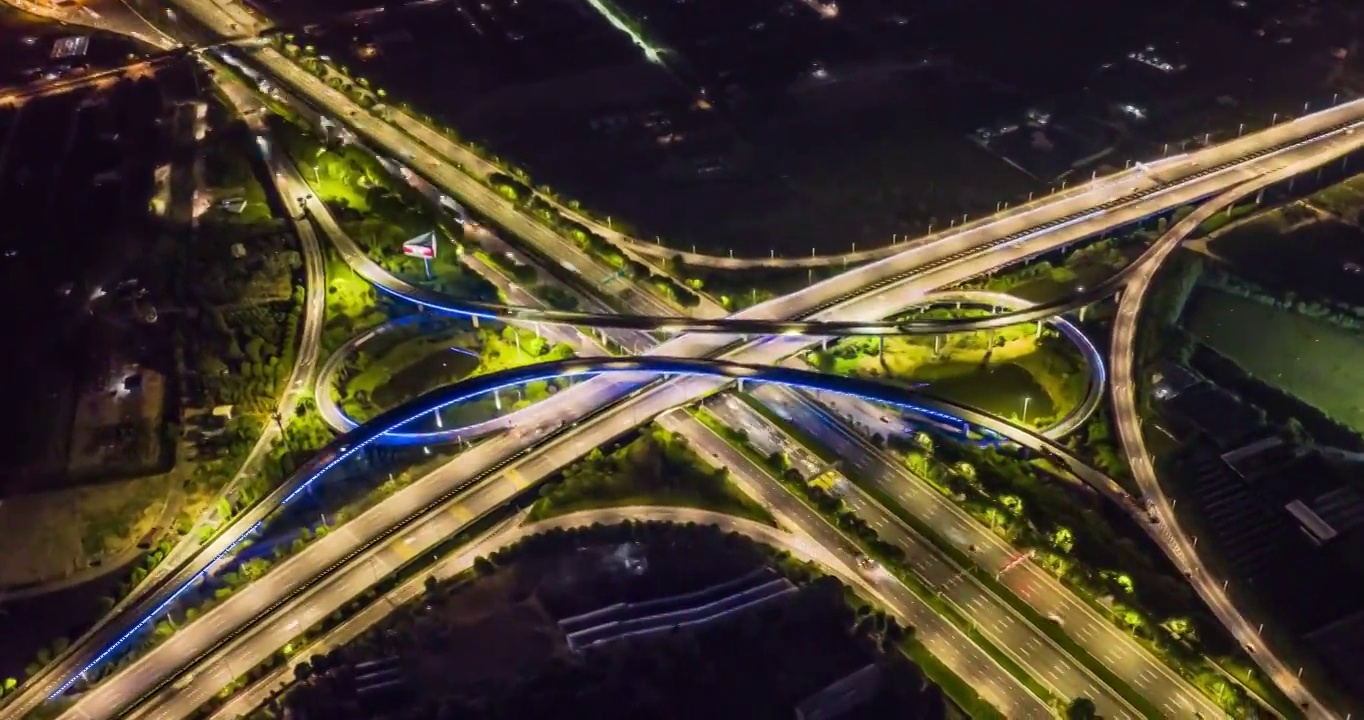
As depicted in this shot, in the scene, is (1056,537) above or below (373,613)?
below

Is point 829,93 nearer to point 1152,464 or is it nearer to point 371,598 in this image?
point 1152,464

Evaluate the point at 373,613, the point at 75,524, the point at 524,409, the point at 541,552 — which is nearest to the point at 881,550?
the point at 541,552

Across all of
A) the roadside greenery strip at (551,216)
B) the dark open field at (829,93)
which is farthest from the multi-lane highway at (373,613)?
the dark open field at (829,93)

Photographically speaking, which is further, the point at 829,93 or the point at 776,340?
the point at 829,93

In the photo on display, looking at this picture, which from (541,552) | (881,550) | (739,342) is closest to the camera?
(881,550)

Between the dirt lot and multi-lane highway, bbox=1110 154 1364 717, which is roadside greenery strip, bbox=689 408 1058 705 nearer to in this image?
multi-lane highway, bbox=1110 154 1364 717

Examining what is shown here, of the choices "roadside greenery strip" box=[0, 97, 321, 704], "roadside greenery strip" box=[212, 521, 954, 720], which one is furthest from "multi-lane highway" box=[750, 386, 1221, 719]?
"roadside greenery strip" box=[0, 97, 321, 704]

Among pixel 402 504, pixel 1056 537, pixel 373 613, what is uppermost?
pixel 402 504
